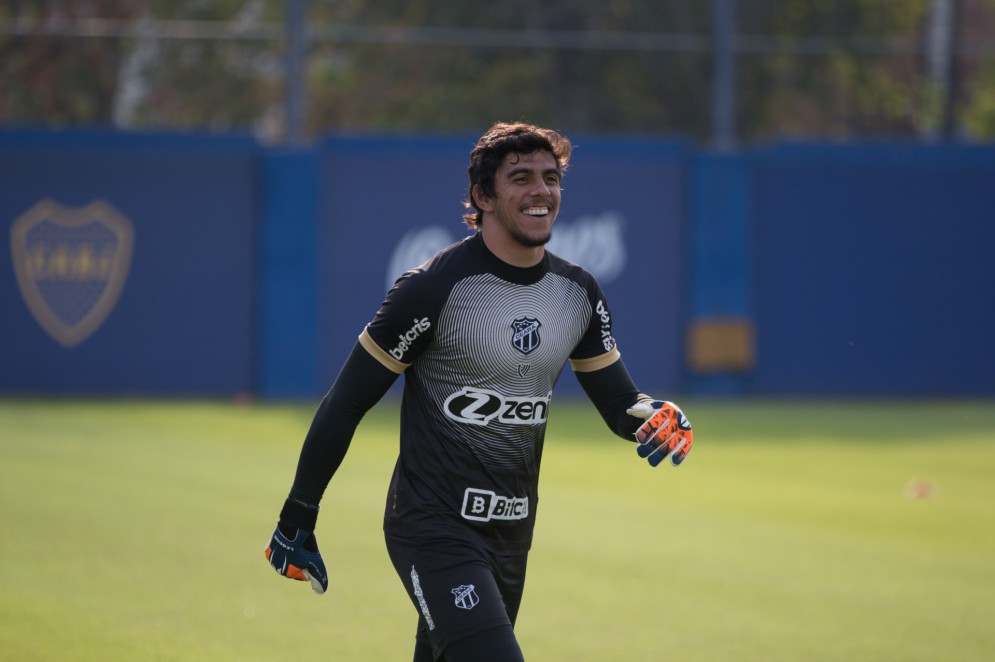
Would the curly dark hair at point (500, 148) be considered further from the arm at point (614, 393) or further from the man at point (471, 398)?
the arm at point (614, 393)

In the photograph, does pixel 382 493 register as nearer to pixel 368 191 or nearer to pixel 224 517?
pixel 224 517

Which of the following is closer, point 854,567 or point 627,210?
point 854,567

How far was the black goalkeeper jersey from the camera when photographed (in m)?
5.09

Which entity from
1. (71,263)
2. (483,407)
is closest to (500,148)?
(483,407)

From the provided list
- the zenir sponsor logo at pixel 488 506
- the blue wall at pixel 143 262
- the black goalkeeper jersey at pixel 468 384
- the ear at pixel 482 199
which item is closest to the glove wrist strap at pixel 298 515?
the black goalkeeper jersey at pixel 468 384

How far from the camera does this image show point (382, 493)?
12289 millimetres

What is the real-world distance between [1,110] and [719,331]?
2051cm

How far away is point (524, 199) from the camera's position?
514 cm

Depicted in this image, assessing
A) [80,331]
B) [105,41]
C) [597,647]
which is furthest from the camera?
[105,41]

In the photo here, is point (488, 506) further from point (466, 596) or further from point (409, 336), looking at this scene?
point (409, 336)

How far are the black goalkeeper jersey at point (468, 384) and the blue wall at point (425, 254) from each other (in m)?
14.5

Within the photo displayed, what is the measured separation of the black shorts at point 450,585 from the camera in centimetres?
484

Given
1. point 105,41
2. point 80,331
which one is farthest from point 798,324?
point 105,41

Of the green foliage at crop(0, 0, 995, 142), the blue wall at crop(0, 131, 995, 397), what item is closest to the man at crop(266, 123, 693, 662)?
the blue wall at crop(0, 131, 995, 397)
